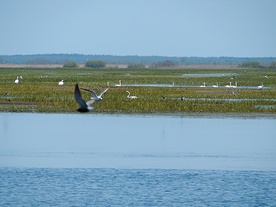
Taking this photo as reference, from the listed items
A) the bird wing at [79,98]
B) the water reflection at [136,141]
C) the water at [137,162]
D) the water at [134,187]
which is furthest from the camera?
the water reflection at [136,141]

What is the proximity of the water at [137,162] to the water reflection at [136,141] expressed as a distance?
4 centimetres

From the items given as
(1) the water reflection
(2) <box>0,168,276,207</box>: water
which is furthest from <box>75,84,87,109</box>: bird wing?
(1) the water reflection

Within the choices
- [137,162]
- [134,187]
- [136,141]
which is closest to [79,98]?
[134,187]

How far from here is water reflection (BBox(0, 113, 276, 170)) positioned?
26203 mm

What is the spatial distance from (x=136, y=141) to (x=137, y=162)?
212 inches

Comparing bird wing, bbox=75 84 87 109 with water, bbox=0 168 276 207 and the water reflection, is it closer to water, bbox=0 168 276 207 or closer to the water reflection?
water, bbox=0 168 276 207

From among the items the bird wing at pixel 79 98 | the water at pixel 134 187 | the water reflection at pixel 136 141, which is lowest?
the water reflection at pixel 136 141

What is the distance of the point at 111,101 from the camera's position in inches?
1852

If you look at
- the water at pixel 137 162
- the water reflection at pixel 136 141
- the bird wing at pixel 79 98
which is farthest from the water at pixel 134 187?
the bird wing at pixel 79 98

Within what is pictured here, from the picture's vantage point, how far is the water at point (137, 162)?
68.2ft

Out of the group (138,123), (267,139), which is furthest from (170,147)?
(138,123)

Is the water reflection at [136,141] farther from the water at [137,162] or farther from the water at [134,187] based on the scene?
the water at [134,187]

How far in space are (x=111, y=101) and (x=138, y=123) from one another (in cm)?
920

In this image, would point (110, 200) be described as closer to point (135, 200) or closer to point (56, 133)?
point (135, 200)
